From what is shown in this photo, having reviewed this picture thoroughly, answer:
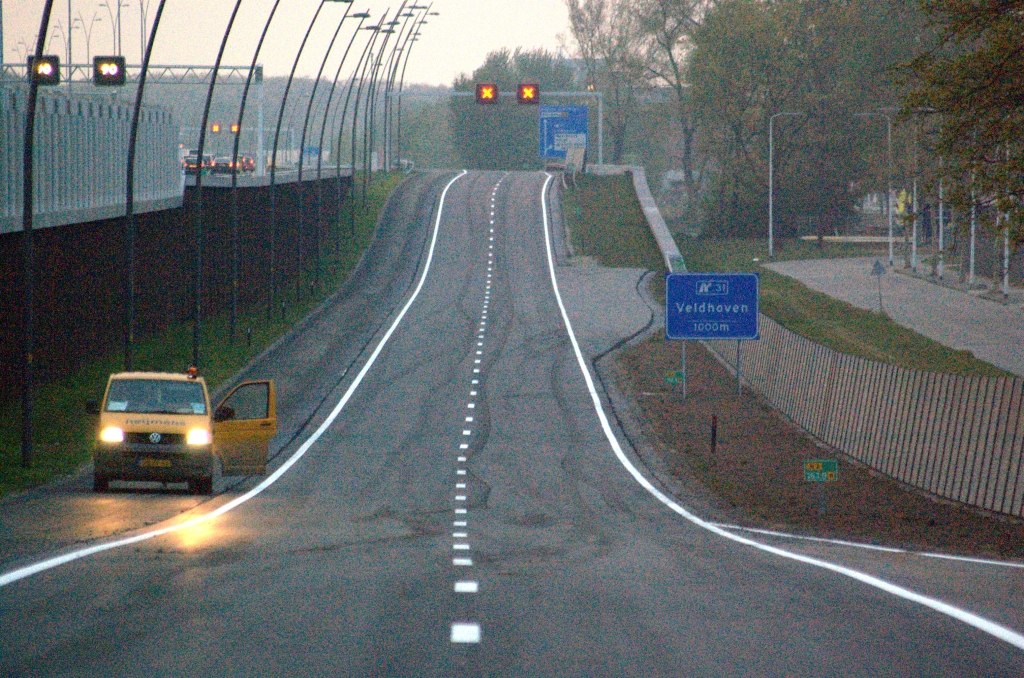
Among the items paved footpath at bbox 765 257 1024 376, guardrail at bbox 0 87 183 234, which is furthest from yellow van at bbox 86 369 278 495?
paved footpath at bbox 765 257 1024 376

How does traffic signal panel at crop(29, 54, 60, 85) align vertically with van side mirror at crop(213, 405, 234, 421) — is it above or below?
above

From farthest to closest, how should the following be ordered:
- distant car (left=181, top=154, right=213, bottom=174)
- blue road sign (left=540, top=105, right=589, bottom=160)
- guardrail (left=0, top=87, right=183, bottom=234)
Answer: blue road sign (left=540, top=105, right=589, bottom=160) → distant car (left=181, top=154, right=213, bottom=174) → guardrail (left=0, top=87, right=183, bottom=234)

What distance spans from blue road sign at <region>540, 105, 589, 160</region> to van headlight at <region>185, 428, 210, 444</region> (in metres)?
90.3

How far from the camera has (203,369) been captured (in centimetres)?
4122

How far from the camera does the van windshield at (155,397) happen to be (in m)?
21.5

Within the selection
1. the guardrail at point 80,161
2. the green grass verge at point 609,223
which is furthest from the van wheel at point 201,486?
the green grass verge at point 609,223

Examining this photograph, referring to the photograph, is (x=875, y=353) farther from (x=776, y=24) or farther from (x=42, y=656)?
(x=776, y=24)

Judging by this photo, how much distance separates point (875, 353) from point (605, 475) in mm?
24585

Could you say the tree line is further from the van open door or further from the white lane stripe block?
the white lane stripe block

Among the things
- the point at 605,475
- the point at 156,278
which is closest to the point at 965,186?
the point at 605,475

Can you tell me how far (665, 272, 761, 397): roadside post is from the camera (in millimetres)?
37375

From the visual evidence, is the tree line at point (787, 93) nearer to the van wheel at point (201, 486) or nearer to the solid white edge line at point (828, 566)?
the solid white edge line at point (828, 566)

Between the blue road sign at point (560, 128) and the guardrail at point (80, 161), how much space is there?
6370 centimetres

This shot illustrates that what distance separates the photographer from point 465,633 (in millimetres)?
8992
